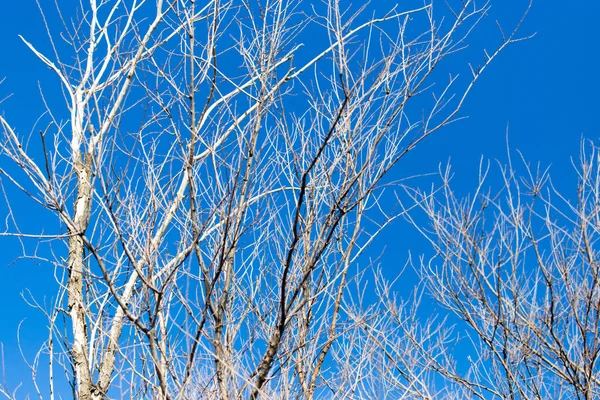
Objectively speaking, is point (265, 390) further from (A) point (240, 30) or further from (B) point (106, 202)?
(A) point (240, 30)

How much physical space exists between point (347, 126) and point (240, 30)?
765 mm

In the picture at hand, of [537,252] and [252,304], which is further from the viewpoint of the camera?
[537,252]

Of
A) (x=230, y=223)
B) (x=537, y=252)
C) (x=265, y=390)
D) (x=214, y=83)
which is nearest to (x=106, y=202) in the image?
(x=230, y=223)

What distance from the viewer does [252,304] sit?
3.41 meters

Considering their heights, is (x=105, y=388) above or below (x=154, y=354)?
above

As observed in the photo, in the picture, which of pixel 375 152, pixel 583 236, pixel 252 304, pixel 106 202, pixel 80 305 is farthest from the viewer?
pixel 80 305

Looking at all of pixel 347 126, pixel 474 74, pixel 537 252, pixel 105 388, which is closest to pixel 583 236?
pixel 537 252

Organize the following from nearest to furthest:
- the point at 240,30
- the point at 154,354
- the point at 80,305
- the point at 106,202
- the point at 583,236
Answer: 1. the point at 106,202
2. the point at 154,354
3. the point at 240,30
4. the point at 583,236
5. the point at 80,305

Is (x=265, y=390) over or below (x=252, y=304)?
below

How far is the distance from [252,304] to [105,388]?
1.27m

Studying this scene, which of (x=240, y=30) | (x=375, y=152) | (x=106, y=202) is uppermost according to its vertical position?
(x=240, y=30)

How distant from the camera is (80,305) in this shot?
13.0 ft

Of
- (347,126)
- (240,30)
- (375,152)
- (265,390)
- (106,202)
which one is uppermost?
(240,30)

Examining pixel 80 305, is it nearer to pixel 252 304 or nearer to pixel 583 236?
pixel 252 304
